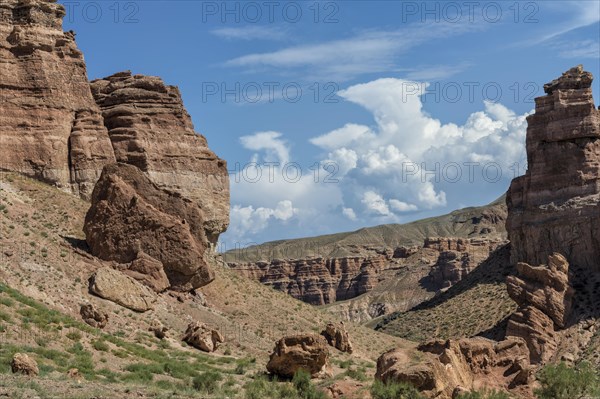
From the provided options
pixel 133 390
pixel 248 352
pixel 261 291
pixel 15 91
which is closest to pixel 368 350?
pixel 261 291

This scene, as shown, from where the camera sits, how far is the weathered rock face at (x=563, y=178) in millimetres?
79500

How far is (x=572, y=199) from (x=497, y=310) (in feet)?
36.1

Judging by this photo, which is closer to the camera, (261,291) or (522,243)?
(261,291)

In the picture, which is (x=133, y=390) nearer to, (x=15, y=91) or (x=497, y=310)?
(x=15, y=91)

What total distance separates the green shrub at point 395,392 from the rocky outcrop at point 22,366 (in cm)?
1017

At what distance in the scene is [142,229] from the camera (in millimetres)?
50156

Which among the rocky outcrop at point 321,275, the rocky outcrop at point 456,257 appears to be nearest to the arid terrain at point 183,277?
the rocky outcrop at point 456,257

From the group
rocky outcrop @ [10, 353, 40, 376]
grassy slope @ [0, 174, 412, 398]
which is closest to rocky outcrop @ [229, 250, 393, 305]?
grassy slope @ [0, 174, 412, 398]

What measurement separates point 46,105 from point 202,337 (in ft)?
69.8

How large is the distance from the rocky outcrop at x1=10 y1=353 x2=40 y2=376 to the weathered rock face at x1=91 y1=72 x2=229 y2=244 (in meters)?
32.6

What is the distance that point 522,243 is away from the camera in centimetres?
8544

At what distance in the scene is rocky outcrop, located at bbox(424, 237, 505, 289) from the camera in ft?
511

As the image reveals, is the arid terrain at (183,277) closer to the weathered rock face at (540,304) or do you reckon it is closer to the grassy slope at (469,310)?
the weathered rock face at (540,304)

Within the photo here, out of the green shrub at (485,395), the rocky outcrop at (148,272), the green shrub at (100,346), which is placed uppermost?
the rocky outcrop at (148,272)
